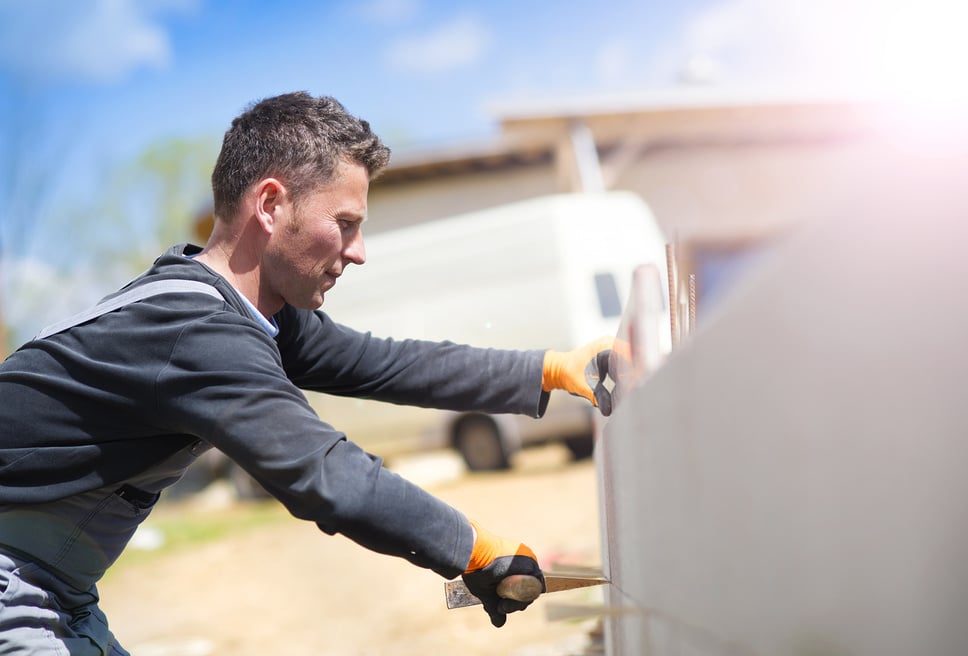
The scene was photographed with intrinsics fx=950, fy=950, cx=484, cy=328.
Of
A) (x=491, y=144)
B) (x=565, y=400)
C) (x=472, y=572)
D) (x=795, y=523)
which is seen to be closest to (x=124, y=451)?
(x=472, y=572)

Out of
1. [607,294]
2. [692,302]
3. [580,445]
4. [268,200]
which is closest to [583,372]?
[692,302]

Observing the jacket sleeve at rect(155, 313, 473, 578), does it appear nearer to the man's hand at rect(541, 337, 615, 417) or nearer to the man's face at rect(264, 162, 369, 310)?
the man's face at rect(264, 162, 369, 310)

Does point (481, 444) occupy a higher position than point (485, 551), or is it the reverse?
point (481, 444)

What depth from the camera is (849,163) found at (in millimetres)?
857

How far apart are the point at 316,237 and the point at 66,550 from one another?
83cm

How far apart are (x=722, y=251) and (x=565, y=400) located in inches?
89.3

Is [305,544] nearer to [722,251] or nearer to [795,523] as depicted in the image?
[722,251]

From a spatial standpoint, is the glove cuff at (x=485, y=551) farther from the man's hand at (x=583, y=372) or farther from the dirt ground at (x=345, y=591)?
the dirt ground at (x=345, y=591)

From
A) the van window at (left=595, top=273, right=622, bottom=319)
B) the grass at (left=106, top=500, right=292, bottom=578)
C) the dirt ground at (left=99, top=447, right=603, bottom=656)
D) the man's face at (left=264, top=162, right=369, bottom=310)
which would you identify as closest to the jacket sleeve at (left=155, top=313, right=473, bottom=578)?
the man's face at (left=264, top=162, right=369, bottom=310)

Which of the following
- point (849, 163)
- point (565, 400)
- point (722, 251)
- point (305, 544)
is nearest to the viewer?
point (849, 163)

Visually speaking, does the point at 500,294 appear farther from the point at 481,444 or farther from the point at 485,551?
the point at 485,551

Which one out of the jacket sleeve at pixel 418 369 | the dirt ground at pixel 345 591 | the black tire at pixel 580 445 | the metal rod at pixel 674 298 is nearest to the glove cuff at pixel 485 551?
Answer: the metal rod at pixel 674 298

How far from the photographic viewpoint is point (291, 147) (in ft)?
6.68

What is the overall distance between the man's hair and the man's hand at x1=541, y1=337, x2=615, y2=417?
71 cm
